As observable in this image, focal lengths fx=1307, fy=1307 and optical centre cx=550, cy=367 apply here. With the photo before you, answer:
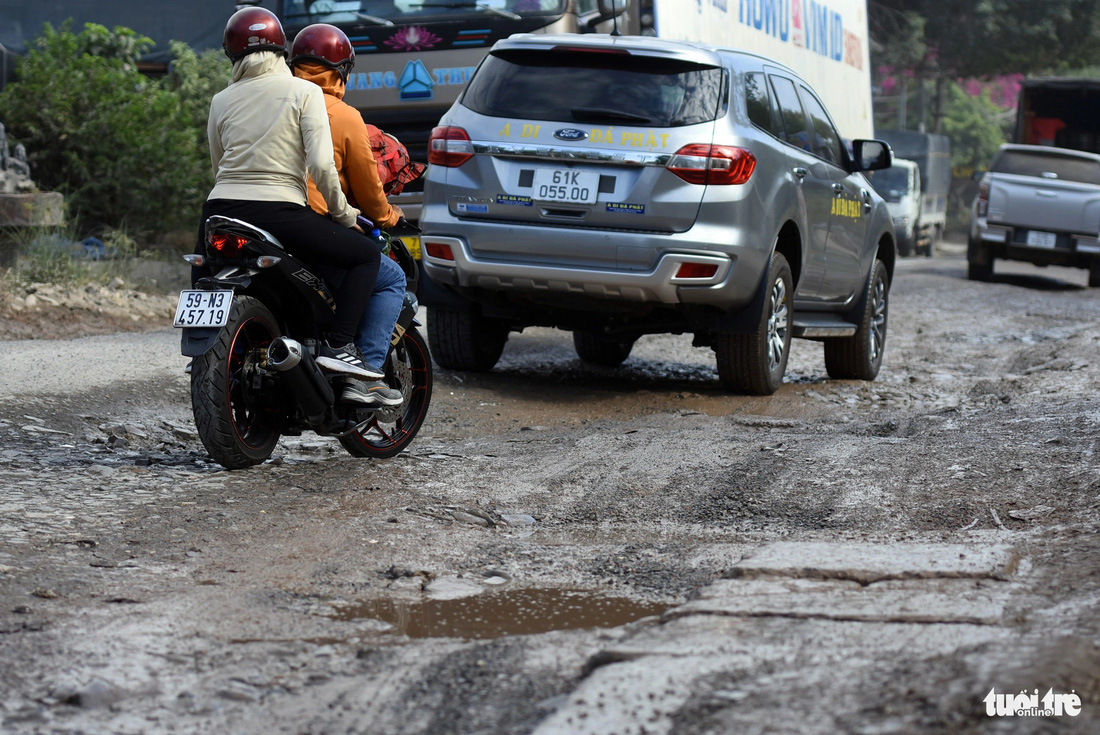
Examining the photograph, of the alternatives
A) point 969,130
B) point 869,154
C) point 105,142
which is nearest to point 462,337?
point 869,154

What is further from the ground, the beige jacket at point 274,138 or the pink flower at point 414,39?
the pink flower at point 414,39

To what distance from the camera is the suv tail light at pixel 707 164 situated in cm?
660

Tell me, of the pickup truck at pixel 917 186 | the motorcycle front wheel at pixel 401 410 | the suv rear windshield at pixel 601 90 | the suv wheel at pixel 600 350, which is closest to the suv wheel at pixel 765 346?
the suv rear windshield at pixel 601 90

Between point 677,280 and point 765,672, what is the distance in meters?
3.98

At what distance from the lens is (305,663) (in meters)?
3.01

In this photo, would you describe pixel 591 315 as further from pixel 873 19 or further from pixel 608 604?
pixel 873 19

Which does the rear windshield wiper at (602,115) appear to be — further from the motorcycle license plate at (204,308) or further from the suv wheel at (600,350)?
the motorcycle license plate at (204,308)

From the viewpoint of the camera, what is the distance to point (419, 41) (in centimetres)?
999

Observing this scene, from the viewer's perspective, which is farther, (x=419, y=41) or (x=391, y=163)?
(x=419, y=41)

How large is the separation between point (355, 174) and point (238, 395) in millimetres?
974

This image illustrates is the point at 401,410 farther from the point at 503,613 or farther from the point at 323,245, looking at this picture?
the point at 503,613

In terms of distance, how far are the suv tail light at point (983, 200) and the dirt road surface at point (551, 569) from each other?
39.0ft

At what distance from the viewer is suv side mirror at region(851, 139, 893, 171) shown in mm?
8445

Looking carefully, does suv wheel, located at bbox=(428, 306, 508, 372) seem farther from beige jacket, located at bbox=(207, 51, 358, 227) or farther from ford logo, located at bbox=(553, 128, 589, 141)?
beige jacket, located at bbox=(207, 51, 358, 227)
